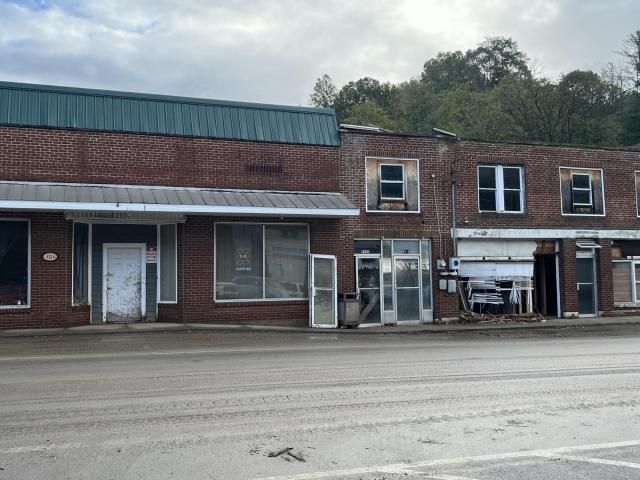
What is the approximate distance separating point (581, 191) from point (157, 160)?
1502cm

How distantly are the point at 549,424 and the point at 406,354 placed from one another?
6046mm

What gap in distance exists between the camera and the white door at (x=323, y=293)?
62.3 feet

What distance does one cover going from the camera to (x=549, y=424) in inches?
269

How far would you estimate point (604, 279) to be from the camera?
22.9 metres

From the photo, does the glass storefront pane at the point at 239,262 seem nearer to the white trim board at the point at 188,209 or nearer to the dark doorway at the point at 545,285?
the white trim board at the point at 188,209

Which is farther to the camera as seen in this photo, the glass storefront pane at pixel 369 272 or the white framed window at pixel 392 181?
the white framed window at pixel 392 181

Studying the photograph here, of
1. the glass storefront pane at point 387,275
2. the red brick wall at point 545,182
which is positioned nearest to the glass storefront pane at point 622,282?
the red brick wall at point 545,182

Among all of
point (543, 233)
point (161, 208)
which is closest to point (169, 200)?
point (161, 208)

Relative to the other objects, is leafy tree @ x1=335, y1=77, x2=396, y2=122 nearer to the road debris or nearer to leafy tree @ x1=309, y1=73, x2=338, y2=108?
leafy tree @ x1=309, y1=73, x2=338, y2=108

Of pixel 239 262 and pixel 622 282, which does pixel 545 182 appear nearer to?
pixel 622 282

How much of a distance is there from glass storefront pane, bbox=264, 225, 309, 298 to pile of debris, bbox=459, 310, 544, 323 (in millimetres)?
5630

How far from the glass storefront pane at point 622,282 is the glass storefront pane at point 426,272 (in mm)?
7758

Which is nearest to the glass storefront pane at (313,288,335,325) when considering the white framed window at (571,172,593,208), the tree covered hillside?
the white framed window at (571,172,593,208)

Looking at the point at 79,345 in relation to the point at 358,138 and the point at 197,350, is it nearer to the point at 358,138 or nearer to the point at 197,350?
the point at 197,350
